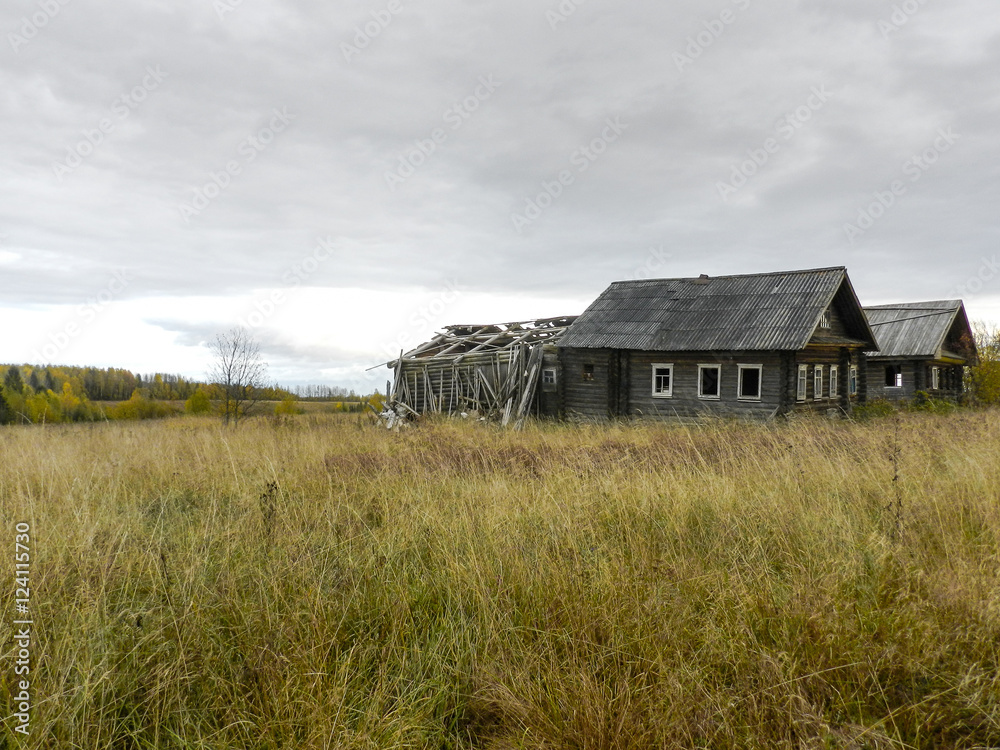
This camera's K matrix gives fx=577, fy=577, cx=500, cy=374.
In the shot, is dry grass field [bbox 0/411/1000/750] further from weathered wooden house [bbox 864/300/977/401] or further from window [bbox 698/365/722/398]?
weathered wooden house [bbox 864/300/977/401]

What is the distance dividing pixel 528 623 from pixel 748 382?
56.0ft

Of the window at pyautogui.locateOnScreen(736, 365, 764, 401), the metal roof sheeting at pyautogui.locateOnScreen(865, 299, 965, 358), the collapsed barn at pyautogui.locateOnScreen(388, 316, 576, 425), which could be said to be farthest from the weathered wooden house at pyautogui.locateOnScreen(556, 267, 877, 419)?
Answer: the metal roof sheeting at pyautogui.locateOnScreen(865, 299, 965, 358)

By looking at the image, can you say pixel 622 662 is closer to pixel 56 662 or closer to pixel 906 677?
pixel 906 677

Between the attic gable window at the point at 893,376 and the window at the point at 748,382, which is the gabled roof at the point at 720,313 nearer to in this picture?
the window at the point at 748,382

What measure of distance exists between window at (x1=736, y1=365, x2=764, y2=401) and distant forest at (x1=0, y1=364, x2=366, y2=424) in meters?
26.6

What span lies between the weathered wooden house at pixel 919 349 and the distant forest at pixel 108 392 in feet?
100

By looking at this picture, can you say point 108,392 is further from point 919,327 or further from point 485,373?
point 919,327

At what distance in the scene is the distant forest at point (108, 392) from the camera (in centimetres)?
3781

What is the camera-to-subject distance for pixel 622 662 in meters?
2.66

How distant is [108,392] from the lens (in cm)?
6009

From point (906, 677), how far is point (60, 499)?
667cm

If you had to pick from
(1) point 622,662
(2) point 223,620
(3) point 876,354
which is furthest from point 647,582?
(3) point 876,354

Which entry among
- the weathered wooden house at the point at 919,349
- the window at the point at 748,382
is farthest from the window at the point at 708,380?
the weathered wooden house at the point at 919,349

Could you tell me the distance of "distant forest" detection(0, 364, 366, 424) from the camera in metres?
37.8
